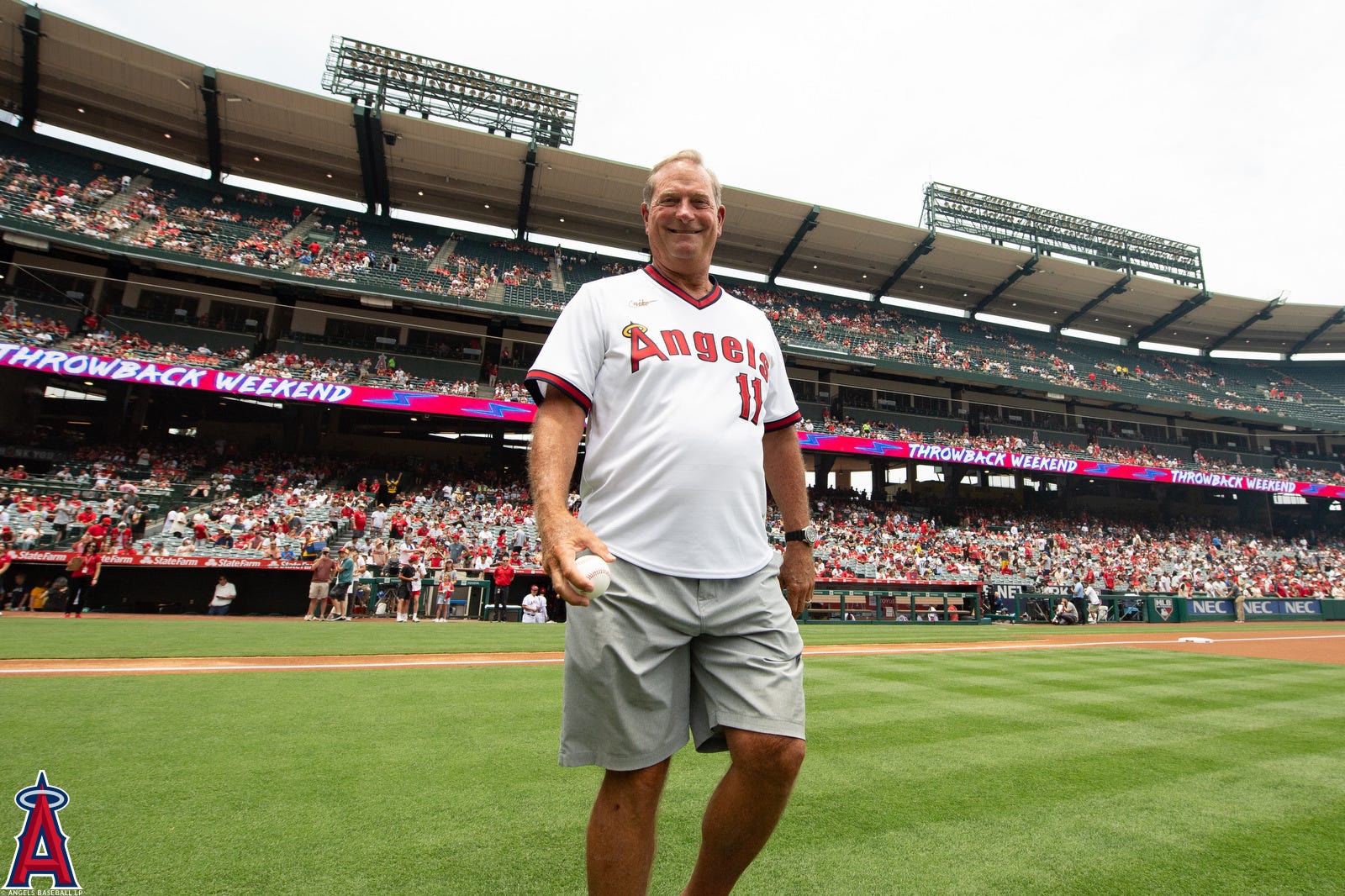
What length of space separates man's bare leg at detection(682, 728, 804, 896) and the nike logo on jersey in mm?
1089

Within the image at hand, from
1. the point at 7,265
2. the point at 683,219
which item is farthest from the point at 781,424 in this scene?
the point at 7,265

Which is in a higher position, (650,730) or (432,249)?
(432,249)

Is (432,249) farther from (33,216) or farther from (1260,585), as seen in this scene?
(1260,585)

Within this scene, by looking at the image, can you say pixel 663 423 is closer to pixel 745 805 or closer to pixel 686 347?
pixel 686 347

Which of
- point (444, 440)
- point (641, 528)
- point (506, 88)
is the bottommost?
point (641, 528)

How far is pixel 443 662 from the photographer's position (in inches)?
313

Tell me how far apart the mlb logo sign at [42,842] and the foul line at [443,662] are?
211 inches

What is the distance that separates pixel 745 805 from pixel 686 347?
1309 mm

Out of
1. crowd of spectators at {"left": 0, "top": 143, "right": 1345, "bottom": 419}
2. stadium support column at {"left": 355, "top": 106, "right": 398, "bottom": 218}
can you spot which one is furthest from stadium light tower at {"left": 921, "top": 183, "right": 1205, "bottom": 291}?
stadium support column at {"left": 355, "top": 106, "right": 398, "bottom": 218}

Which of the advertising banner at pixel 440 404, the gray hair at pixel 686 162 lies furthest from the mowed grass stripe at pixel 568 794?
Answer: the advertising banner at pixel 440 404

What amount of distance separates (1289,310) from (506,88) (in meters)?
46.8

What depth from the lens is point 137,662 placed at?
6.73 meters

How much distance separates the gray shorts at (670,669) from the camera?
1685 millimetres

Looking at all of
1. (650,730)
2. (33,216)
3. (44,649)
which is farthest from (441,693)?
(33,216)
